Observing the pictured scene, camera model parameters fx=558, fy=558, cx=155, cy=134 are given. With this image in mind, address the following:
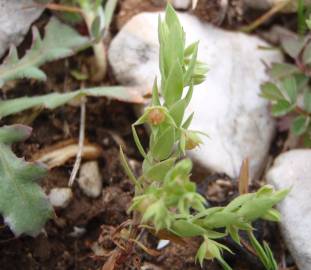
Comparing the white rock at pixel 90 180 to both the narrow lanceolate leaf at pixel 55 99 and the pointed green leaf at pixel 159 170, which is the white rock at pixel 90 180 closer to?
the narrow lanceolate leaf at pixel 55 99

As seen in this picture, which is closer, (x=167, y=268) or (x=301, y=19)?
(x=167, y=268)

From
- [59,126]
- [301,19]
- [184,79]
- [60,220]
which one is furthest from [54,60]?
[301,19]

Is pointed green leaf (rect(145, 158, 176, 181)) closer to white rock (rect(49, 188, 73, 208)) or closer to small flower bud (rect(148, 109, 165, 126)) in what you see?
small flower bud (rect(148, 109, 165, 126))

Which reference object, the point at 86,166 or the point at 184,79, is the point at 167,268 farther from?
the point at 184,79

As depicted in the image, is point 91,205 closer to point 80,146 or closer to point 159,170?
point 80,146

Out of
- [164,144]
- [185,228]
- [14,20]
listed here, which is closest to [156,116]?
[164,144]

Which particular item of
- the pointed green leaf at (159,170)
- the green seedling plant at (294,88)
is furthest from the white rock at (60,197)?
the green seedling plant at (294,88)
